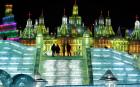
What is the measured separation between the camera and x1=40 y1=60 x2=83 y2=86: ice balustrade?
1234 inches

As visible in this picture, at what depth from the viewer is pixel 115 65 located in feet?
110

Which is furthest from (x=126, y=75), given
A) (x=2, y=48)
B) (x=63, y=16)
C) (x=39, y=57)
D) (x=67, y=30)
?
(x=63, y=16)

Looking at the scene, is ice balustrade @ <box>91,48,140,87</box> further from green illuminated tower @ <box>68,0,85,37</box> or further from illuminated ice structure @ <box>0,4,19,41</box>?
illuminated ice structure @ <box>0,4,19,41</box>

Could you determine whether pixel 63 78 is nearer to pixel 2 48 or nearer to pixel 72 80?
Result: pixel 72 80

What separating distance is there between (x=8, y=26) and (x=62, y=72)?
55376mm

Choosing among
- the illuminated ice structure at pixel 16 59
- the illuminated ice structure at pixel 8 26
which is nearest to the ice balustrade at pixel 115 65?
the illuminated ice structure at pixel 16 59

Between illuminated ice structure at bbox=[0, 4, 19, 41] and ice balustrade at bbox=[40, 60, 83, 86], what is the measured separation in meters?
45.0

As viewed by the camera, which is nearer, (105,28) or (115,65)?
(115,65)

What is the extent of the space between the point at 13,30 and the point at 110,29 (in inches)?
698

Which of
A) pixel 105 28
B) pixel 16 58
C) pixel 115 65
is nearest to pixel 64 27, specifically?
pixel 105 28

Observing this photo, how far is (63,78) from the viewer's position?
31688 millimetres

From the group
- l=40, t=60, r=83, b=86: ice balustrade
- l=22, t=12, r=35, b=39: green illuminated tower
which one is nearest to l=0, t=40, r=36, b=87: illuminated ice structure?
l=40, t=60, r=83, b=86: ice balustrade

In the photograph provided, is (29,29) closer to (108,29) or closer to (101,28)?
(101,28)

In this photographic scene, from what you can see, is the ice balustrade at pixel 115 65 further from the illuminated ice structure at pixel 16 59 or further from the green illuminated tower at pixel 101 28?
the green illuminated tower at pixel 101 28
